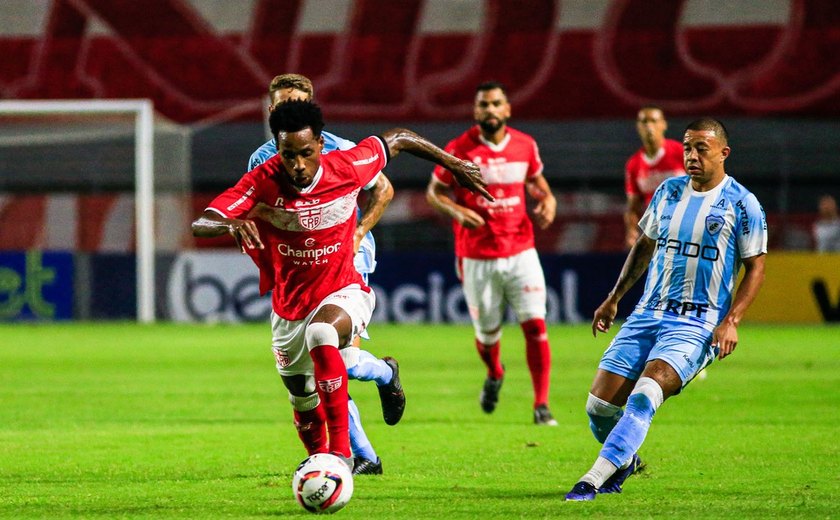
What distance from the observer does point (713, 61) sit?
27766mm

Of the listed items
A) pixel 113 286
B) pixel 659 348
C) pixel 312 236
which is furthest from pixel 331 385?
pixel 113 286

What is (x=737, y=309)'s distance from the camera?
5941 millimetres

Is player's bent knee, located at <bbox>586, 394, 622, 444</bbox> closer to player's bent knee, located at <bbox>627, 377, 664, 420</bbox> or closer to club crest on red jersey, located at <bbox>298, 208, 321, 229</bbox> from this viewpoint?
player's bent knee, located at <bbox>627, 377, 664, 420</bbox>

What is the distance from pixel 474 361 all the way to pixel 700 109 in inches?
557

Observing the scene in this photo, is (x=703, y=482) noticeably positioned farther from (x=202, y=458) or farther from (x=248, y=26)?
(x=248, y=26)

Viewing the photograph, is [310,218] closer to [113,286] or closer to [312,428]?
[312,428]

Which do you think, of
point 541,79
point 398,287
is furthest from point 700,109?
point 398,287

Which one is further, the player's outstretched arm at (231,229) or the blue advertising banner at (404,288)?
the blue advertising banner at (404,288)

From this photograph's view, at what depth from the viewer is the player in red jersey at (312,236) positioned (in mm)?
5941

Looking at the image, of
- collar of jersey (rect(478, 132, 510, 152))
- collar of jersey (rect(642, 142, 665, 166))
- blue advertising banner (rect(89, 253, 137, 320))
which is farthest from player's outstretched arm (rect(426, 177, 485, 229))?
blue advertising banner (rect(89, 253, 137, 320))

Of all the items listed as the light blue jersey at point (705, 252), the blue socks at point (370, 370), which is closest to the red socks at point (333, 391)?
the blue socks at point (370, 370)

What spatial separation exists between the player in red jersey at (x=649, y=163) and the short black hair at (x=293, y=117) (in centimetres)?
625

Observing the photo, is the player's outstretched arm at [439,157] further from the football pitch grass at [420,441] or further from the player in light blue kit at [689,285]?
the football pitch grass at [420,441]

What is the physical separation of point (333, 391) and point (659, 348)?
4.67ft
